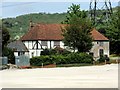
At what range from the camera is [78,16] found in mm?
61188

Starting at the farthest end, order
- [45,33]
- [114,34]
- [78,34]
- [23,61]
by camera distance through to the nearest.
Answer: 1. [114,34]
2. [45,33]
3. [78,34]
4. [23,61]

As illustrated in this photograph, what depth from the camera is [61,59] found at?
51375 mm

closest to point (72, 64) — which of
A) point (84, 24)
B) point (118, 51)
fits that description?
point (84, 24)

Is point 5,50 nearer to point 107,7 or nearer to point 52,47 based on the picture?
point 52,47

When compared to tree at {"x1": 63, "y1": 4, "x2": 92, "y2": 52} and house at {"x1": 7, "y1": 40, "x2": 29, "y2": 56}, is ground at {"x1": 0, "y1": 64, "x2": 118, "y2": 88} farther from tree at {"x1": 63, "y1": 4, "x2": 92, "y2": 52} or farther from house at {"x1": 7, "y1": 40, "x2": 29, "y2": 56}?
house at {"x1": 7, "y1": 40, "x2": 29, "y2": 56}

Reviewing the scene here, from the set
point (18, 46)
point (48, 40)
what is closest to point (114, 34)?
point (48, 40)

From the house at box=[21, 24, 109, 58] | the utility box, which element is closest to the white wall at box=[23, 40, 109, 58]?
the house at box=[21, 24, 109, 58]

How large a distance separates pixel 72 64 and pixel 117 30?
760 inches

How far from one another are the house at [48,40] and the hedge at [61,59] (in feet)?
Result: 32.9

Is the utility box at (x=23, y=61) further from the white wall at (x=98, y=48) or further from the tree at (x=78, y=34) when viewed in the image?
the white wall at (x=98, y=48)

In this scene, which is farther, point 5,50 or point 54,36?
point 54,36

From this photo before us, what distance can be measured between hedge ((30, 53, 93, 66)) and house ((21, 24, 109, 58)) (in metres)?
10.0

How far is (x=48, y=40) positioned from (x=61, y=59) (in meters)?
14.8

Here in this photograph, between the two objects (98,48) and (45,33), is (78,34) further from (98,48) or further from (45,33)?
(98,48)
